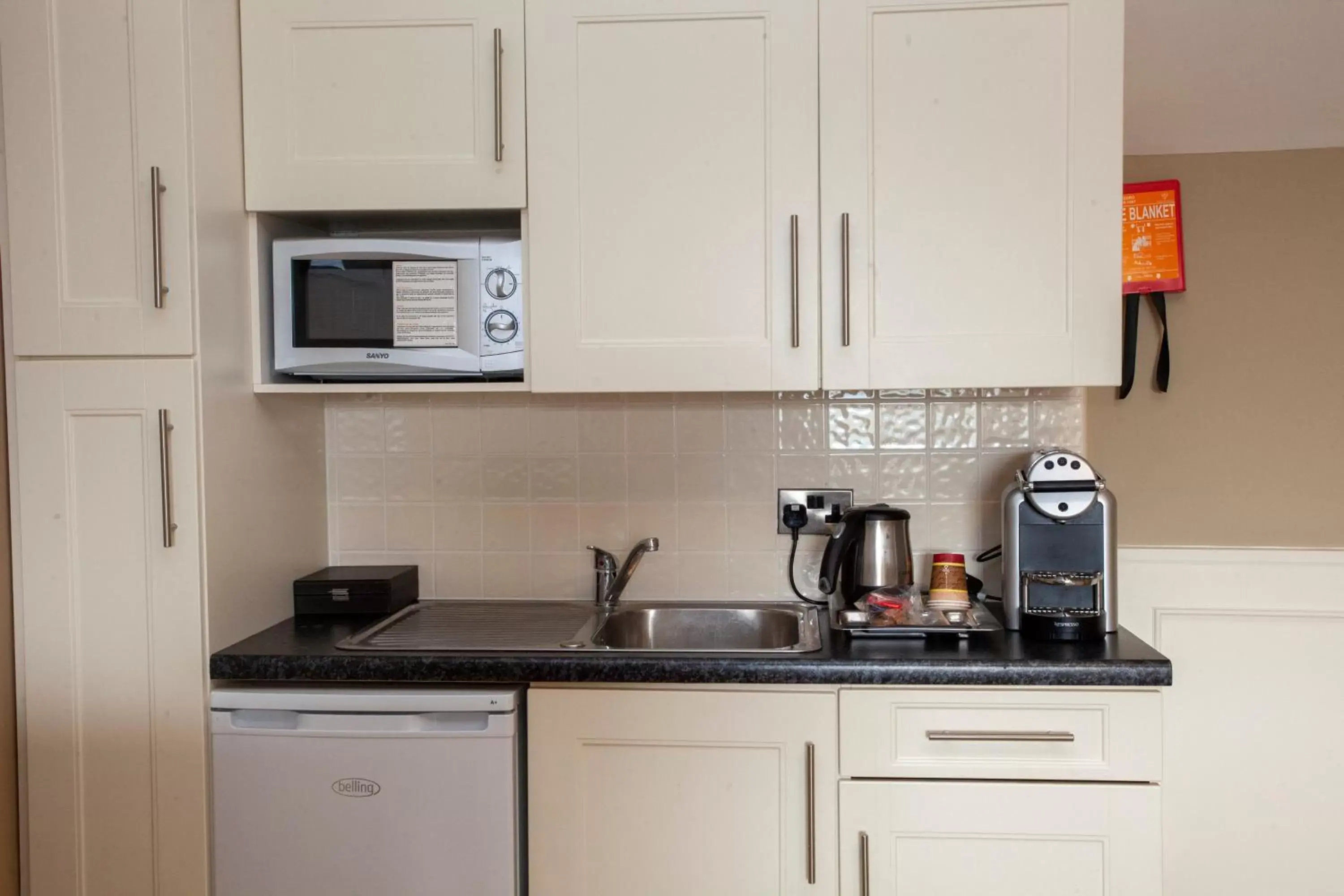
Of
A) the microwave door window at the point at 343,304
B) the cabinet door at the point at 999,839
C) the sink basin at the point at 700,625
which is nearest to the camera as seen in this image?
the cabinet door at the point at 999,839

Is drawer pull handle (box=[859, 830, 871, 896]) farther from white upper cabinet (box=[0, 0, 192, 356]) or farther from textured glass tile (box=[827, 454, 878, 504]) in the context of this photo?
white upper cabinet (box=[0, 0, 192, 356])

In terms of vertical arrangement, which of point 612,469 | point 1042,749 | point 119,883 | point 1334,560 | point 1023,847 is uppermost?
point 612,469

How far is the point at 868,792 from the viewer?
1548 millimetres

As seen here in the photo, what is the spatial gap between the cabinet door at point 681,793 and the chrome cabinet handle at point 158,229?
0.96 metres

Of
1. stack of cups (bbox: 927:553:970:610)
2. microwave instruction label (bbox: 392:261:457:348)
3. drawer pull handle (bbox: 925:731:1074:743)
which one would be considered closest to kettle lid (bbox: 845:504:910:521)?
stack of cups (bbox: 927:553:970:610)

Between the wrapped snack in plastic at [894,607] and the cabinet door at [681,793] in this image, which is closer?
the cabinet door at [681,793]

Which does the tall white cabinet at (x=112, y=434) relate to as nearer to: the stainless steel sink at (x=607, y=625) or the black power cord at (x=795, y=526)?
the stainless steel sink at (x=607, y=625)

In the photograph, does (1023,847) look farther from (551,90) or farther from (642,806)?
(551,90)

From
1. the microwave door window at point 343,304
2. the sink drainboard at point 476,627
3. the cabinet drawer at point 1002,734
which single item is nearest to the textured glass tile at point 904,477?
the cabinet drawer at point 1002,734

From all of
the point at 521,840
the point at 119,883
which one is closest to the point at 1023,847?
the point at 521,840

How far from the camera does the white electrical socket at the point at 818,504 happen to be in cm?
206

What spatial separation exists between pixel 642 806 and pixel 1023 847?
2.10ft

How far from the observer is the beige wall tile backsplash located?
205cm

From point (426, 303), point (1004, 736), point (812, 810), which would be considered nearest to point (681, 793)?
point (812, 810)
